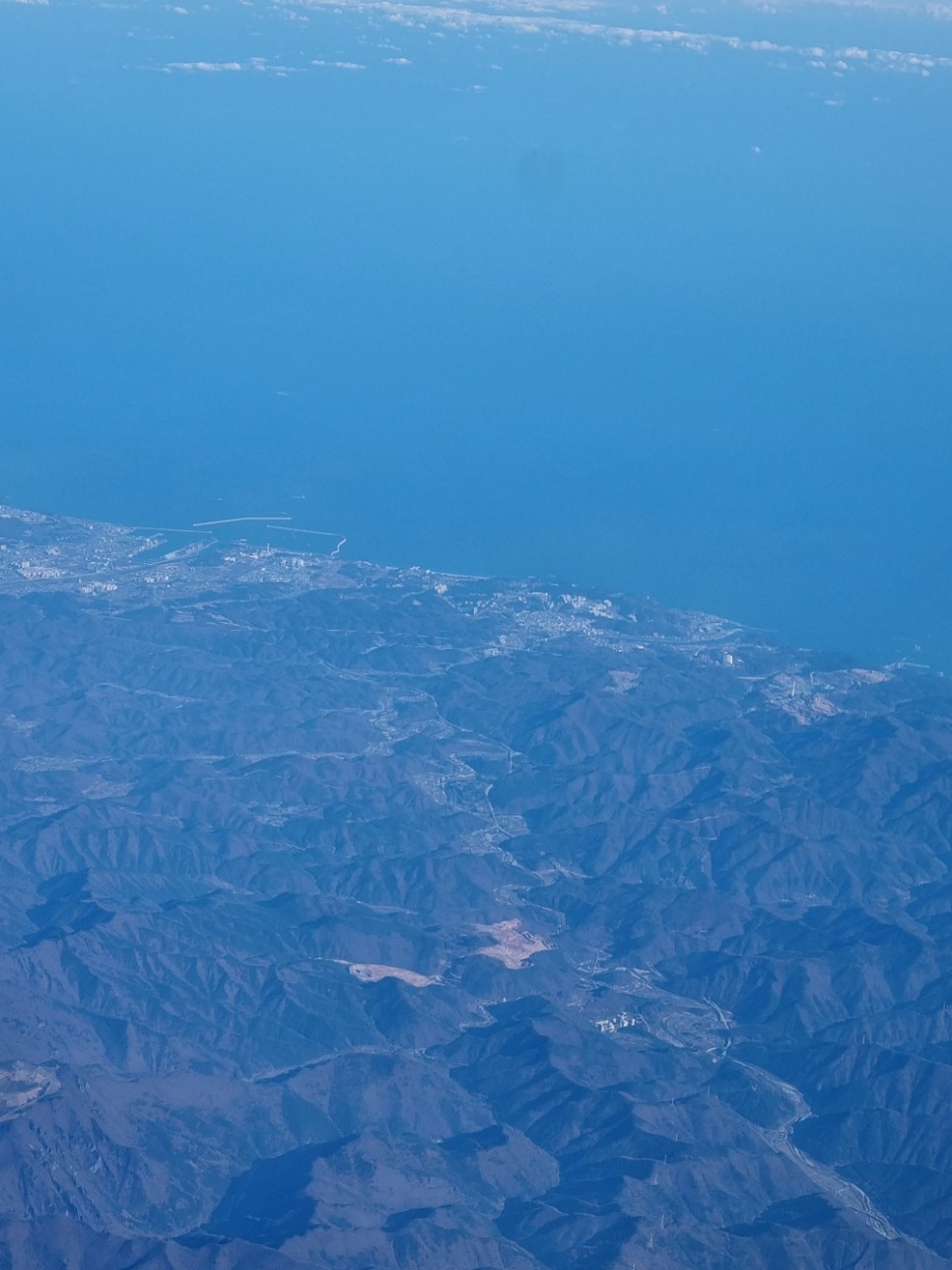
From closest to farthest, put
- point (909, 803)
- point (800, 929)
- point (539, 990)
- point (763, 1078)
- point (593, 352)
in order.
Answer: point (763, 1078) → point (539, 990) → point (800, 929) → point (909, 803) → point (593, 352)

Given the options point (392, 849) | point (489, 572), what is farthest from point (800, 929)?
point (489, 572)

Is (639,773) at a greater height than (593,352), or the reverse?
(639,773)

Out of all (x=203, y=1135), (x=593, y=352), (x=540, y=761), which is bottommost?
(x=593, y=352)

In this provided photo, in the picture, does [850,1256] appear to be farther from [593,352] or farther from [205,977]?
[593,352]

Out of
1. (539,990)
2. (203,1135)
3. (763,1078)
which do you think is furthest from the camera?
(539,990)

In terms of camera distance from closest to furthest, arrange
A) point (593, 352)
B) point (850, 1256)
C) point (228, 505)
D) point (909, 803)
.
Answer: point (850, 1256) < point (909, 803) < point (228, 505) < point (593, 352)

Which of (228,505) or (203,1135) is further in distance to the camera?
(228,505)

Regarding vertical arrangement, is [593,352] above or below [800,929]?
below

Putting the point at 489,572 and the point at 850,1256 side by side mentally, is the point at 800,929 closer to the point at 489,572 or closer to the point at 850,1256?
the point at 850,1256

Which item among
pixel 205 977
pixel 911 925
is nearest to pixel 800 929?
pixel 911 925
